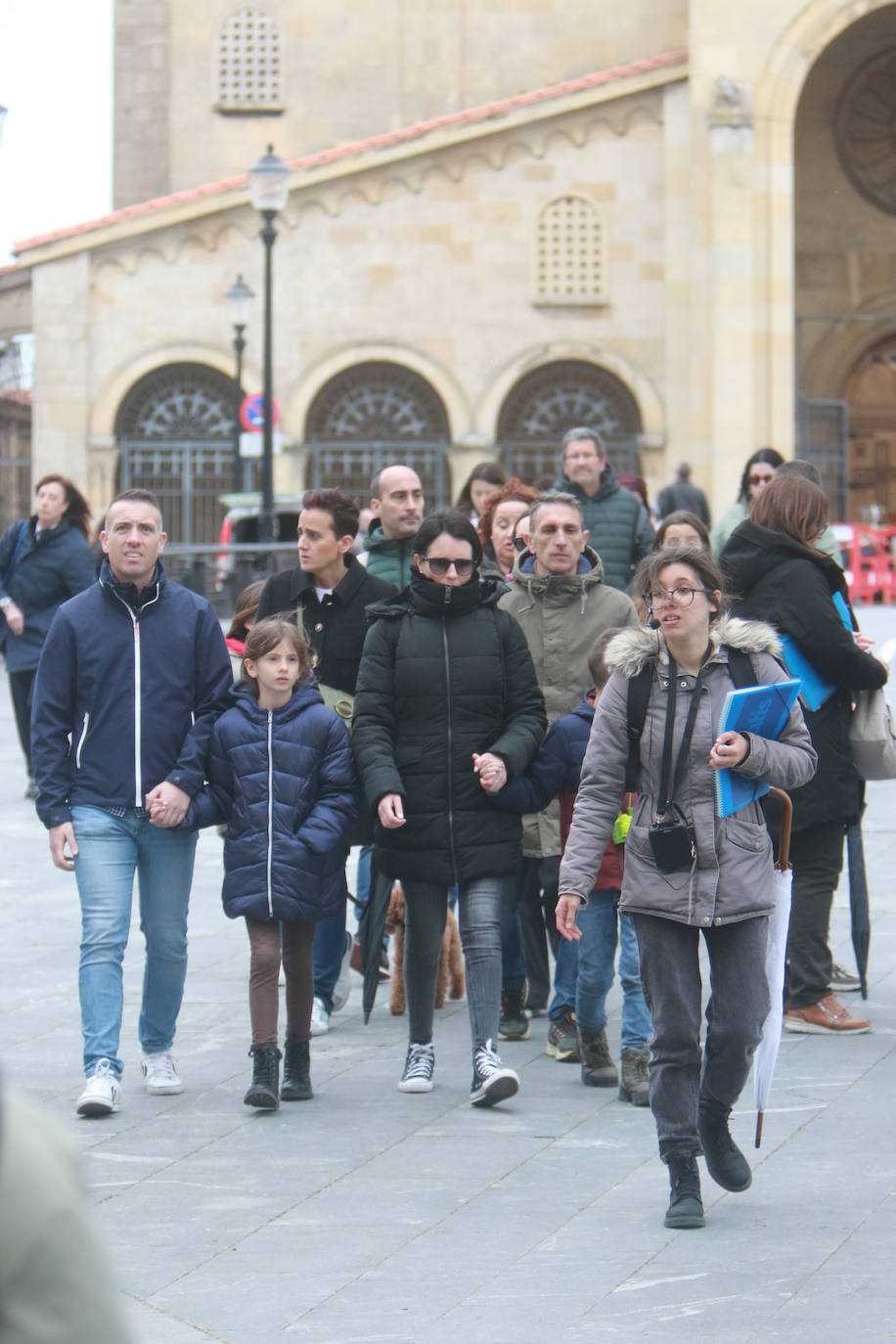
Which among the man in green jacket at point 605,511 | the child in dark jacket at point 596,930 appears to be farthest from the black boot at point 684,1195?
the man in green jacket at point 605,511

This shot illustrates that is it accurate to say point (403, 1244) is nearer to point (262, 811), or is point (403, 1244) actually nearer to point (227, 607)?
point (262, 811)

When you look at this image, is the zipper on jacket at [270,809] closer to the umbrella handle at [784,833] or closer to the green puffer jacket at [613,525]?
the umbrella handle at [784,833]

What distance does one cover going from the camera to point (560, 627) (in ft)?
22.8

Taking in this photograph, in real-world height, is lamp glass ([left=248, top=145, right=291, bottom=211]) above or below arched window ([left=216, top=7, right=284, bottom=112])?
below

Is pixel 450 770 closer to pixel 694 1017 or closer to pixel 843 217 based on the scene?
pixel 694 1017

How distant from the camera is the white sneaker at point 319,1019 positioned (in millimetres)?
7212

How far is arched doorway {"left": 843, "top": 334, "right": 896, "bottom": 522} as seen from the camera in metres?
33.6

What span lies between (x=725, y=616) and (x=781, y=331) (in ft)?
69.7

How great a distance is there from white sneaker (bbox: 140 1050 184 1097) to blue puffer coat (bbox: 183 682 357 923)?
1.91 feet

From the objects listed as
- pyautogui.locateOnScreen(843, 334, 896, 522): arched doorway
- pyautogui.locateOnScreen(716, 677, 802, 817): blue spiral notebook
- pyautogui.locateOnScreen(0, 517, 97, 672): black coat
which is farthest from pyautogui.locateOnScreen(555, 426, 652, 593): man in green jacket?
pyautogui.locateOnScreen(843, 334, 896, 522): arched doorway

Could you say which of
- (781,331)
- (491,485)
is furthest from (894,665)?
(781,331)

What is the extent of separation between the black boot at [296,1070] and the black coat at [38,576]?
588 cm

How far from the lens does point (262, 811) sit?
20.3ft

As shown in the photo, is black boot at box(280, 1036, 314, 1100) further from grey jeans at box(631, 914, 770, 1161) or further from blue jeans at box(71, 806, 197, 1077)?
grey jeans at box(631, 914, 770, 1161)
